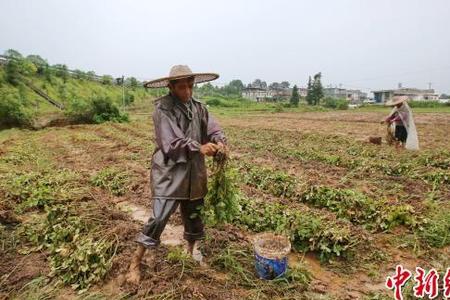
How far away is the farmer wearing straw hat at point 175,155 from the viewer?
3.20 meters

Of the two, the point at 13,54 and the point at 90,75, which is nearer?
the point at 13,54

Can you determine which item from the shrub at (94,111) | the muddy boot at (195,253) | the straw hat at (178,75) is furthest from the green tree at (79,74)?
the muddy boot at (195,253)

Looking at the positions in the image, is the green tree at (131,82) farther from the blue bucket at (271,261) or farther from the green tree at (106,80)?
the blue bucket at (271,261)

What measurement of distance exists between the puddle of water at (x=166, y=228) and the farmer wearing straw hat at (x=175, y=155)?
993mm

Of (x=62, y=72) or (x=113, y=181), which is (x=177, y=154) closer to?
(x=113, y=181)

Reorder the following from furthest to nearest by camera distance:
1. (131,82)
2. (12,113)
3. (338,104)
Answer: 1. (131,82)
2. (338,104)
3. (12,113)

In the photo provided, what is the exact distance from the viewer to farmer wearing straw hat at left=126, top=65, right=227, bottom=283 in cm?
320

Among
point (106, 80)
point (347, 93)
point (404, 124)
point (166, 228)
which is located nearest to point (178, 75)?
point (166, 228)

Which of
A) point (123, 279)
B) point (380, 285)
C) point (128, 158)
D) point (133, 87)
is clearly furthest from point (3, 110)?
point (133, 87)

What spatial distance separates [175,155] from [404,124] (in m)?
8.40

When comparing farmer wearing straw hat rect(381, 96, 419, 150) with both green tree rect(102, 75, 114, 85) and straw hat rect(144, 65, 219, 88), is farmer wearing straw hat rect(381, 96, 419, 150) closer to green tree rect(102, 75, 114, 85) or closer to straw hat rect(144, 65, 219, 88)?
straw hat rect(144, 65, 219, 88)

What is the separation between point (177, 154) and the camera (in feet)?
10.3

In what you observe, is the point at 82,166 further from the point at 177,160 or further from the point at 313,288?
the point at 313,288

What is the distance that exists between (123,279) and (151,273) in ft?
0.82
